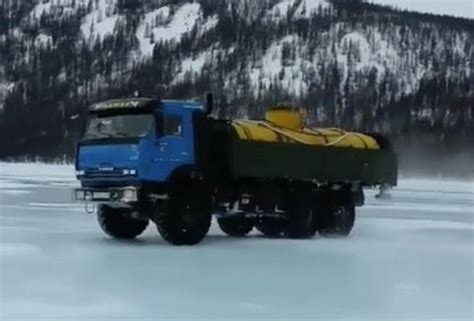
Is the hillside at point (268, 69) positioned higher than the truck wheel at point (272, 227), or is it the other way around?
the truck wheel at point (272, 227)

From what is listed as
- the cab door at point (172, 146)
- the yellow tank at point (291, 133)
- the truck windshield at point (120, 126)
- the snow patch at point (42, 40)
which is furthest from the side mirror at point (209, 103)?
the snow patch at point (42, 40)

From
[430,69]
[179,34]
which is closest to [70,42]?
[179,34]

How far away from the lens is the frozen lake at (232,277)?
8.80m

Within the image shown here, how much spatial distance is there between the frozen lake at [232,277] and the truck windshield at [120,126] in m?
1.80

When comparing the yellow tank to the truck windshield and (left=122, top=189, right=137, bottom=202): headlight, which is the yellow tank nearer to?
the truck windshield

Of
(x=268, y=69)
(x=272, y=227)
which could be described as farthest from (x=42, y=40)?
(x=272, y=227)

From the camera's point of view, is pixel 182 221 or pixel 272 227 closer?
pixel 182 221

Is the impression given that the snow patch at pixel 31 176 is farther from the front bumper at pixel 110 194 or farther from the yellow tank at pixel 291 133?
the front bumper at pixel 110 194

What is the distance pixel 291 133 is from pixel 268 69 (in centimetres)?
15394

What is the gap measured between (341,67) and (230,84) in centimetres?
1990

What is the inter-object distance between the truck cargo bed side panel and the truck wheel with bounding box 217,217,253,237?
1.47m

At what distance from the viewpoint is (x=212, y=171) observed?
16312 millimetres

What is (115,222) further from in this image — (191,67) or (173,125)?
(191,67)

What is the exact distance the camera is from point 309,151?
→ 59.4 feet
